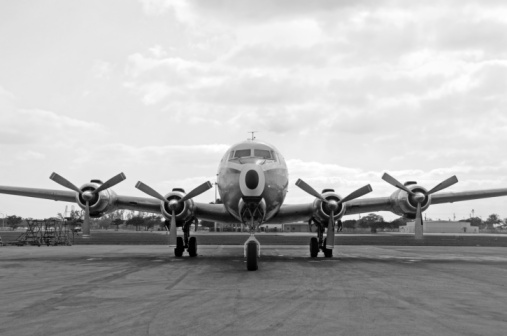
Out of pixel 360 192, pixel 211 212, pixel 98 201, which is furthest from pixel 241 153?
pixel 98 201

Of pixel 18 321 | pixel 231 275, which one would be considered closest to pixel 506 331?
pixel 18 321

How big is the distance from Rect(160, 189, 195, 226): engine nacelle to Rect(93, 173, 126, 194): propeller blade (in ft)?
7.43

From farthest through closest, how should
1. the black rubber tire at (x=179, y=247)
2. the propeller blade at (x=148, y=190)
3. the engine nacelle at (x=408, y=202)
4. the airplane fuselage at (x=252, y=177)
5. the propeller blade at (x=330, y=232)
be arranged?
the black rubber tire at (x=179, y=247)
the engine nacelle at (x=408, y=202)
the propeller blade at (x=148, y=190)
the propeller blade at (x=330, y=232)
the airplane fuselage at (x=252, y=177)

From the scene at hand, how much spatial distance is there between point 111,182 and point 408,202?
14.2m

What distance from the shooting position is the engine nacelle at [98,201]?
22.0 metres

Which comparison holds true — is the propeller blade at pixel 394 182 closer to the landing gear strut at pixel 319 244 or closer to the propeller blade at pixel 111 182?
the landing gear strut at pixel 319 244

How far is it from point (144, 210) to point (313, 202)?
8.68m

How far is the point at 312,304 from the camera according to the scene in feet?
29.2

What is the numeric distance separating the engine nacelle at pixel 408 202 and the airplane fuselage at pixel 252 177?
699 centimetres

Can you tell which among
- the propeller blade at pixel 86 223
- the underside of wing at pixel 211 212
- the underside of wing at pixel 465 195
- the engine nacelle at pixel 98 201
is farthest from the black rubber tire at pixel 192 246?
the underside of wing at pixel 465 195

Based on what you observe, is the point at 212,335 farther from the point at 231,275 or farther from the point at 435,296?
the point at 231,275

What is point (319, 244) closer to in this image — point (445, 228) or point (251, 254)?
point (251, 254)

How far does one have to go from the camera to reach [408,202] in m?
22.6

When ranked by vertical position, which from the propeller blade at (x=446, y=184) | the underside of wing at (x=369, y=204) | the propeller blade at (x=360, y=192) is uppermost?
the propeller blade at (x=446, y=184)
